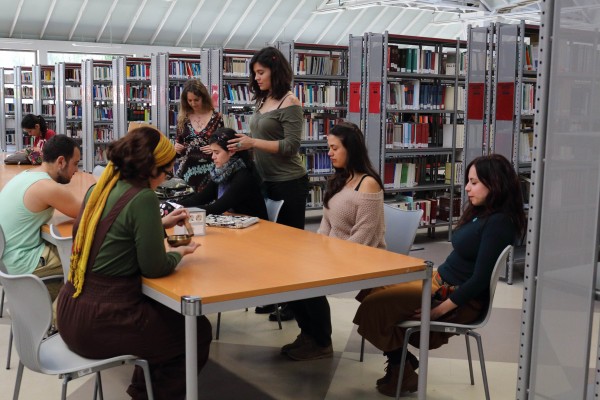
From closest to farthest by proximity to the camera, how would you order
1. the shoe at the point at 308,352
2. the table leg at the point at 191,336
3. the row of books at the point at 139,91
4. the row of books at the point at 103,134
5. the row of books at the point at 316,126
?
1. the table leg at the point at 191,336
2. the shoe at the point at 308,352
3. the row of books at the point at 316,126
4. the row of books at the point at 139,91
5. the row of books at the point at 103,134

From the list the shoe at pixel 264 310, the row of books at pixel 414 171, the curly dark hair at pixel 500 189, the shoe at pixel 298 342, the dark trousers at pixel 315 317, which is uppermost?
the curly dark hair at pixel 500 189

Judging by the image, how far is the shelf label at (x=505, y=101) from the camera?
19.3ft

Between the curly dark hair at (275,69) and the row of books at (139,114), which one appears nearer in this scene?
the curly dark hair at (275,69)

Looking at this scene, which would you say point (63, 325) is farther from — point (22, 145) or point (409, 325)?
point (22, 145)

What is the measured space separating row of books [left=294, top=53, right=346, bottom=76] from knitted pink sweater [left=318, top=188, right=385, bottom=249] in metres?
4.51

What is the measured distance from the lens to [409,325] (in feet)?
9.65

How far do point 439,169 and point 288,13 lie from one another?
11914 mm

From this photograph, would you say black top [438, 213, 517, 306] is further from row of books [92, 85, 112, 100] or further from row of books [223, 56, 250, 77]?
row of books [92, 85, 112, 100]

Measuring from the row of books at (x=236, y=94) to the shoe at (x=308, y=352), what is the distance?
192 inches

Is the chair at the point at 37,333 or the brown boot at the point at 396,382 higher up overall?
the chair at the point at 37,333

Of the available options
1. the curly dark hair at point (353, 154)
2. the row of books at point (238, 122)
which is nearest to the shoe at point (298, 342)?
the curly dark hair at point (353, 154)

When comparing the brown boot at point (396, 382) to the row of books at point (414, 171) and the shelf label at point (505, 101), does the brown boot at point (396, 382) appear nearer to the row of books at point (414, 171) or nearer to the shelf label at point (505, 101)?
the shelf label at point (505, 101)

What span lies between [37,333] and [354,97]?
196 inches

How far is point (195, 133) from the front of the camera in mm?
4641
